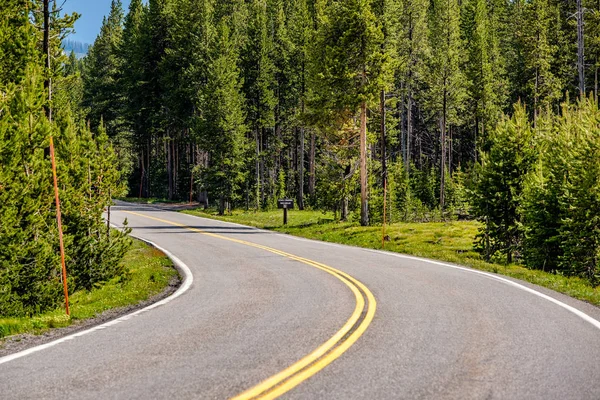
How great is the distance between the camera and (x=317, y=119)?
97.9ft

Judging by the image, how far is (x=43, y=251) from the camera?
35.7 feet

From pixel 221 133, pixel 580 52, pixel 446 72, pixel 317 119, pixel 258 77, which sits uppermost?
pixel 446 72

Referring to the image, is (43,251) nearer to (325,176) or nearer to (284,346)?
(284,346)

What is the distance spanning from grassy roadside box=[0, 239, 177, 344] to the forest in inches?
36.6

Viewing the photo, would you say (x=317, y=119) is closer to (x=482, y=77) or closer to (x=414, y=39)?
(x=414, y=39)

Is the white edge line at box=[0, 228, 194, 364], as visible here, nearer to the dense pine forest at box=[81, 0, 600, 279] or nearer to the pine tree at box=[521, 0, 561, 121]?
the dense pine forest at box=[81, 0, 600, 279]

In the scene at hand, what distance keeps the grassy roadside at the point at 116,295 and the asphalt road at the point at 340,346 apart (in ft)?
3.66

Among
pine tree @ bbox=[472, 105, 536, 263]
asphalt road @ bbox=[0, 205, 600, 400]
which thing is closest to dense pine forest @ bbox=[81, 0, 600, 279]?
pine tree @ bbox=[472, 105, 536, 263]

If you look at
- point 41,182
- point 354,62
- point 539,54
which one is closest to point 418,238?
point 354,62

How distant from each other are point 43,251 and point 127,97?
51.4 m

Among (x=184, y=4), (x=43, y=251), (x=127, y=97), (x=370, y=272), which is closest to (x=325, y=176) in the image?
(x=370, y=272)

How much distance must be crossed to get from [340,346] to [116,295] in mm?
6973

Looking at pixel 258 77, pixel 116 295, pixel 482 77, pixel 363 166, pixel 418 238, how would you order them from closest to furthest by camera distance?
1. pixel 116 295
2. pixel 418 238
3. pixel 363 166
4. pixel 258 77
5. pixel 482 77

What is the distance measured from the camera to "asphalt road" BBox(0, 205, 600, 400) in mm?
5160
